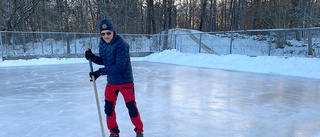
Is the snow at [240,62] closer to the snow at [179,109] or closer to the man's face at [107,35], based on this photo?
the snow at [179,109]

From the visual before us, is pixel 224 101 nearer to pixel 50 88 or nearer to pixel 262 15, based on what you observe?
pixel 50 88

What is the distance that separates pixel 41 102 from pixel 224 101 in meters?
3.94

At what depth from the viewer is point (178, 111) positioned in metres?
3.73

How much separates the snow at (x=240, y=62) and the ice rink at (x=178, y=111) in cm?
246

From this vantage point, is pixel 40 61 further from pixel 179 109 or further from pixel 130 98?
pixel 130 98

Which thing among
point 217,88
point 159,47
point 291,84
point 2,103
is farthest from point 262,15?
point 2,103

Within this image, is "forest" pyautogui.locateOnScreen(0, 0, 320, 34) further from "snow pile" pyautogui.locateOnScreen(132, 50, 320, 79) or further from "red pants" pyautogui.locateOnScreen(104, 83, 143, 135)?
"red pants" pyautogui.locateOnScreen(104, 83, 143, 135)

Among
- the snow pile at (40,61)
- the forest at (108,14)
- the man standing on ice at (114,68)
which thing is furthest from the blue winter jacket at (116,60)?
the forest at (108,14)

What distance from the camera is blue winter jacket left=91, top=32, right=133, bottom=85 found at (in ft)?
7.22

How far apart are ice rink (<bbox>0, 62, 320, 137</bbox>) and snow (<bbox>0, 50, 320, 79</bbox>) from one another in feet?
8.08

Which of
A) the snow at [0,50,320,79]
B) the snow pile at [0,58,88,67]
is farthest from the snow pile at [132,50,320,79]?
the snow pile at [0,58,88,67]

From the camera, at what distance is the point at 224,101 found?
4.39 m

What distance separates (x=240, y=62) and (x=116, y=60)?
9.08 metres

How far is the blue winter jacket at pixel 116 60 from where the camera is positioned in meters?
2.20
